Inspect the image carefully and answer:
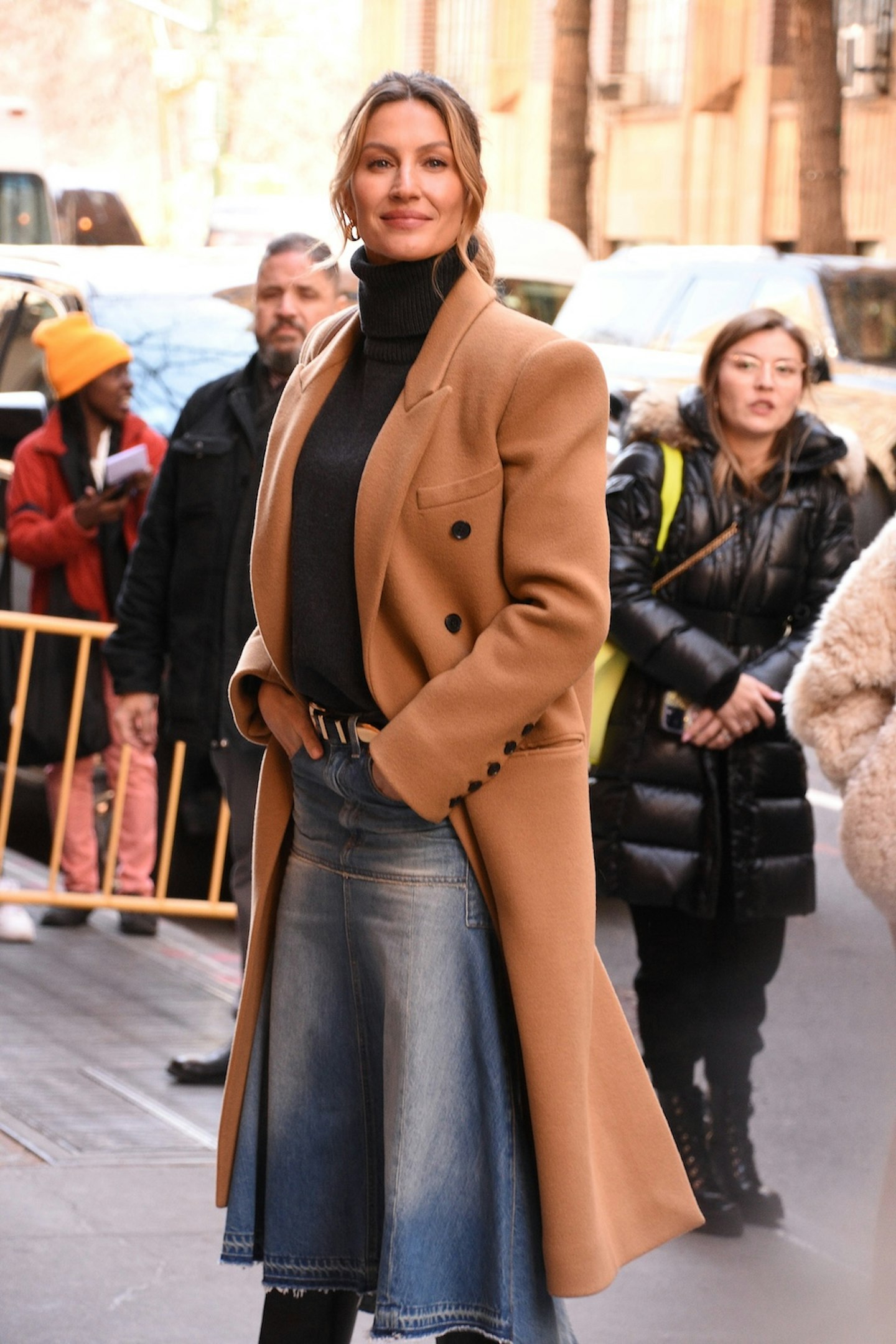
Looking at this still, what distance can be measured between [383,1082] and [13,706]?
416 cm

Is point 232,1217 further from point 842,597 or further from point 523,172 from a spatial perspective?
point 523,172

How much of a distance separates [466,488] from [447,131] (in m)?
0.52

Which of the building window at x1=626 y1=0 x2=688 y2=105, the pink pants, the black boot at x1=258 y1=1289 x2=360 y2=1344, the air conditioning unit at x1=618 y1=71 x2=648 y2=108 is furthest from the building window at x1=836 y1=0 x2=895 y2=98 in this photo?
the black boot at x1=258 y1=1289 x2=360 y2=1344

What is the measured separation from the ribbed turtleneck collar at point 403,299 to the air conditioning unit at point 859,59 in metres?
24.9

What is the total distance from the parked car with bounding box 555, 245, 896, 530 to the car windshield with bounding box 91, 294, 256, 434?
4.21 m

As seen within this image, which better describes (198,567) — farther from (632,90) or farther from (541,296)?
(632,90)

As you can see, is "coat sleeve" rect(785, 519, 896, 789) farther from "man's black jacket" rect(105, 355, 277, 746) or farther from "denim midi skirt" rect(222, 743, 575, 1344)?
"man's black jacket" rect(105, 355, 277, 746)

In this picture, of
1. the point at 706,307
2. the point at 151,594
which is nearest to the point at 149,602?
the point at 151,594

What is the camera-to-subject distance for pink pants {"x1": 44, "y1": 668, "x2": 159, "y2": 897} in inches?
259

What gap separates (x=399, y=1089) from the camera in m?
2.71

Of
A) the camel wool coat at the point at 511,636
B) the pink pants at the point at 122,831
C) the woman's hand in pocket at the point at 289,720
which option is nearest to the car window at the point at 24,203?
the pink pants at the point at 122,831

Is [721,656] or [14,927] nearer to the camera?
[721,656]

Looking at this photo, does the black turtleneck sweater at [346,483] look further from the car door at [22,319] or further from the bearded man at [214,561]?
the car door at [22,319]

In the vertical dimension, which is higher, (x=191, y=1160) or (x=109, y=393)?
(x=109, y=393)
